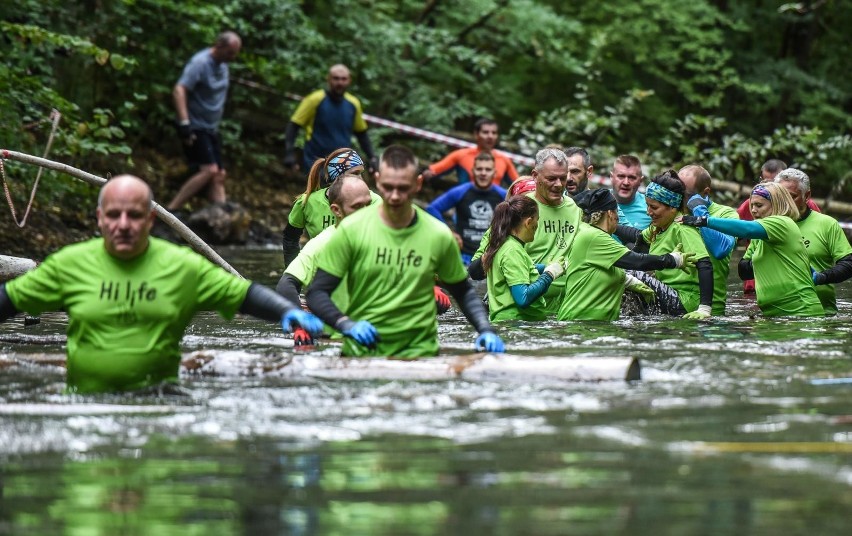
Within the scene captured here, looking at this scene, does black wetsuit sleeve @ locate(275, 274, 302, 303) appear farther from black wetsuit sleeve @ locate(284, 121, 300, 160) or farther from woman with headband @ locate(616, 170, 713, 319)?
black wetsuit sleeve @ locate(284, 121, 300, 160)

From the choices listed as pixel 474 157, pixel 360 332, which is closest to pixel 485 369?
pixel 360 332

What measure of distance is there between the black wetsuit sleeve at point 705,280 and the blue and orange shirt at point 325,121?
8.20 metres

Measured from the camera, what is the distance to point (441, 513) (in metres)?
5.65

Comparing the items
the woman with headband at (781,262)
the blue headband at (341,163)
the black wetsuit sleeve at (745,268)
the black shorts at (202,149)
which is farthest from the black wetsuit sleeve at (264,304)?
the black shorts at (202,149)

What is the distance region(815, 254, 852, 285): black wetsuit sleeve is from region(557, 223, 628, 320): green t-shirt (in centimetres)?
206

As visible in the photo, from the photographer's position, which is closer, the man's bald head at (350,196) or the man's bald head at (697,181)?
the man's bald head at (350,196)

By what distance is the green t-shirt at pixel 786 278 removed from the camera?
12844mm

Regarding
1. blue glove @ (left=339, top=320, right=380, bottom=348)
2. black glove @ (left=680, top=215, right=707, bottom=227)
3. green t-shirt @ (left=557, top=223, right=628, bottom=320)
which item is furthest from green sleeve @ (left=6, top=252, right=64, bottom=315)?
black glove @ (left=680, top=215, right=707, bottom=227)

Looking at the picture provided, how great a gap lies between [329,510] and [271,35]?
1859cm

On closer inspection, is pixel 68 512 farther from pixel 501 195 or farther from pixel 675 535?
pixel 501 195

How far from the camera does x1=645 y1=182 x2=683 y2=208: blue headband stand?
12.7 m

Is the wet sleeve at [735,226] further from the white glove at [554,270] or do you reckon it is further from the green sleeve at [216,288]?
the green sleeve at [216,288]

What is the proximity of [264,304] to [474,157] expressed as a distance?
10.3 metres

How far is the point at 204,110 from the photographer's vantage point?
20.9 meters
